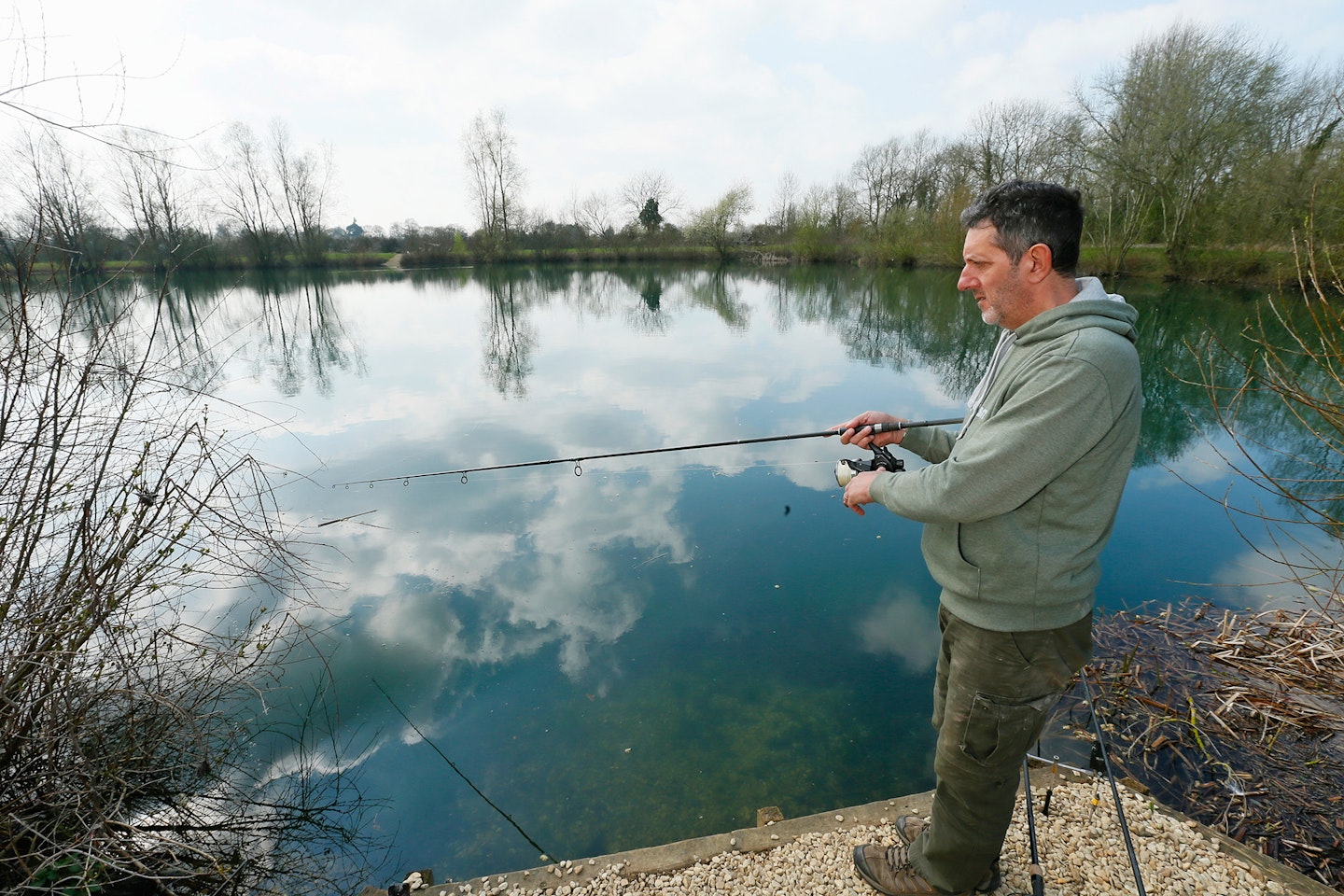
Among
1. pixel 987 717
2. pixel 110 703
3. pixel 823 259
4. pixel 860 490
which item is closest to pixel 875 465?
pixel 860 490

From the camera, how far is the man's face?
5.32 feet

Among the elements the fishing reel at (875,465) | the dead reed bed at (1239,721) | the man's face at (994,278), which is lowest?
the dead reed bed at (1239,721)

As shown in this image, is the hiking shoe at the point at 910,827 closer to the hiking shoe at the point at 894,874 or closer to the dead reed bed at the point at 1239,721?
the hiking shoe at the point at 894,874

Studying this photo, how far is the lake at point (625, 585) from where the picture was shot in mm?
3127

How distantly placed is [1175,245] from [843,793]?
26.5 m

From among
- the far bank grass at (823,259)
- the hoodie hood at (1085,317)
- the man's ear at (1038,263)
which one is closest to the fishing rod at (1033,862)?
the hoodie hood at (1085,317)

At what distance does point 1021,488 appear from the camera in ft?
4.94

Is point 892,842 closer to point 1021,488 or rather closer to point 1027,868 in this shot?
point 1027,868

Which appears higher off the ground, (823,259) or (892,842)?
(823,259)

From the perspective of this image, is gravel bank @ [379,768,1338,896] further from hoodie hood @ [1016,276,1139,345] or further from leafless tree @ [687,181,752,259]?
leafless tree @ [687,181,752,259]

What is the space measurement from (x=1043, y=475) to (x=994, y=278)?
0.54m

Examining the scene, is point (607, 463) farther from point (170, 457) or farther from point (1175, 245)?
point (1175, 245)

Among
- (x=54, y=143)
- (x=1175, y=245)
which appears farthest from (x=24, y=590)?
(x=1175, y=245)

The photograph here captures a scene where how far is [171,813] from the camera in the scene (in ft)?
9.52
